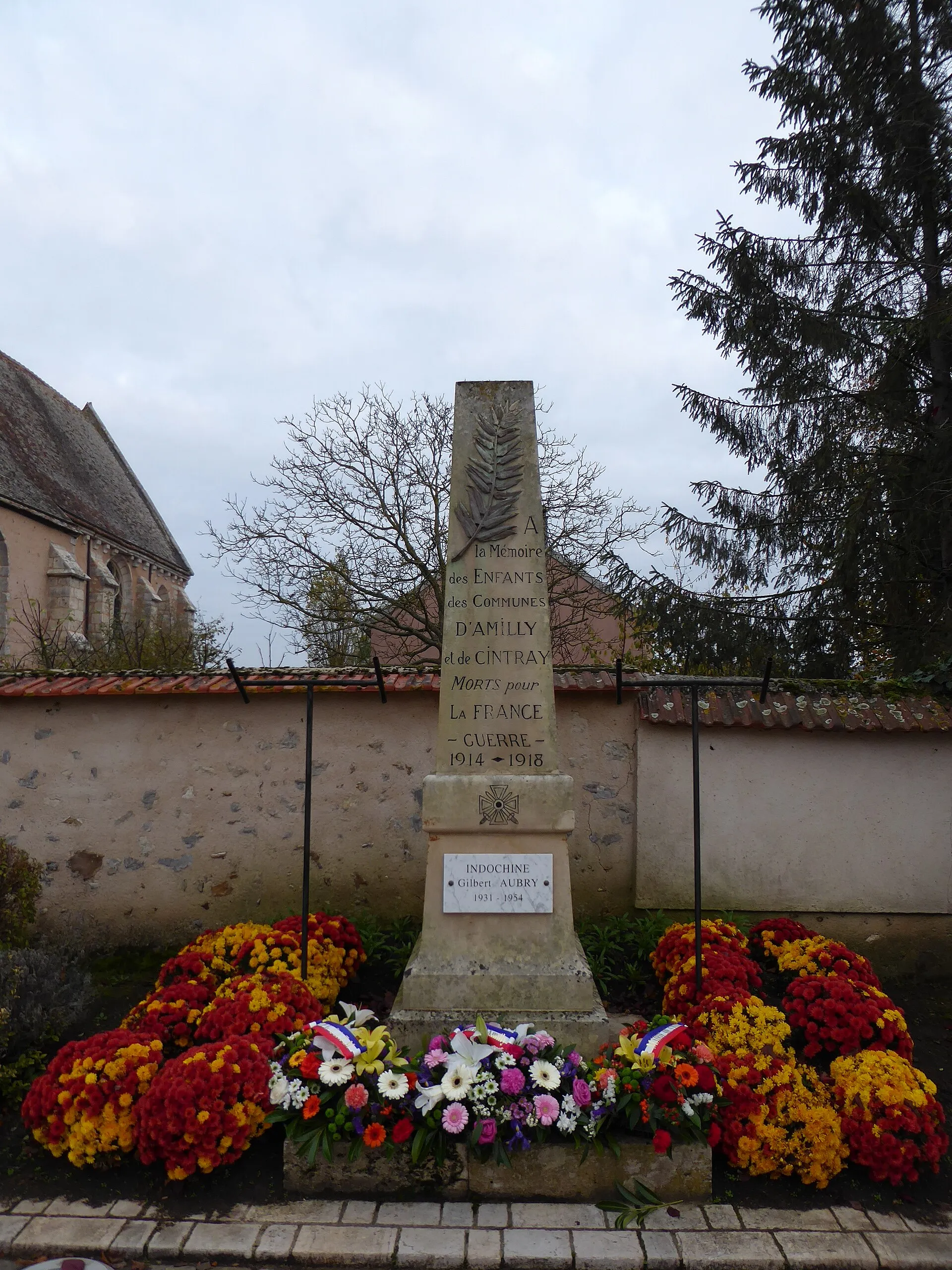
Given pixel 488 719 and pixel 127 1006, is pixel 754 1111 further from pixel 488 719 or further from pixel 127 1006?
pixel 127 1006

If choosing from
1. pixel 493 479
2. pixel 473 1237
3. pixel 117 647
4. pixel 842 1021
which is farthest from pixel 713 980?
pixel 117 647

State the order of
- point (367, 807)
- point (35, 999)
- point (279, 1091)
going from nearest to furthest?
point (279, 1091) → point (35, 999) → point (367, 807)

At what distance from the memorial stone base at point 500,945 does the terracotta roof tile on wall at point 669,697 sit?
5.33 ft

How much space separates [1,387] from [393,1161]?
21.6 metres

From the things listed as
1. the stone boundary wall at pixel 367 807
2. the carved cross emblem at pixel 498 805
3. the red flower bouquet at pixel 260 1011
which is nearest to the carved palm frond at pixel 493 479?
the carved cross emblem at pixel 498 805

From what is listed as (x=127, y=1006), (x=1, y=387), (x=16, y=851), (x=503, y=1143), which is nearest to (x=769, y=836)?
(x=503, y=1143)

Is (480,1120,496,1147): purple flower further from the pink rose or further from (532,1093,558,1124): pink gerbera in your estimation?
the pink rose

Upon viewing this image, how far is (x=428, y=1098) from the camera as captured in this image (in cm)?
302

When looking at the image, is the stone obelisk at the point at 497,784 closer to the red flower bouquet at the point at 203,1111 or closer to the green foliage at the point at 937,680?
the red flower bouquet at the point at 203,1111

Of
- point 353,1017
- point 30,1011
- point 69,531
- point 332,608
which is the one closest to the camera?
point 353,1017

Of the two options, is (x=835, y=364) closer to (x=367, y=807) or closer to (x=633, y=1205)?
(x=367, y=807)

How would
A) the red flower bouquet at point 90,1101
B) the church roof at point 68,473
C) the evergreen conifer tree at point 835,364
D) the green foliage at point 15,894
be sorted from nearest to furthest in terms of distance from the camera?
the red flower bouquet at point 90,1101 → the green foliage at point 15,894 → the evergreen conifer tree at point 835,364 → the church roof at point 68,473

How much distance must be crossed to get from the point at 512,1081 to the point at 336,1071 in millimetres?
720

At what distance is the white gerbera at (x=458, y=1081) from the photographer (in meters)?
3.02
